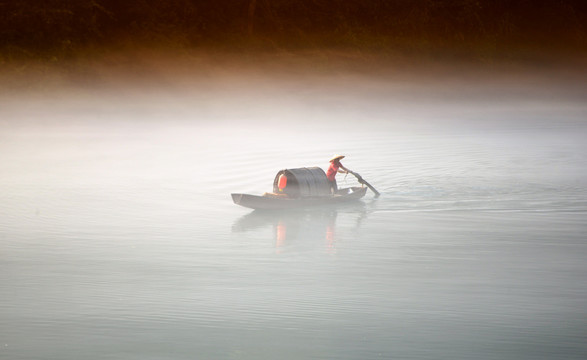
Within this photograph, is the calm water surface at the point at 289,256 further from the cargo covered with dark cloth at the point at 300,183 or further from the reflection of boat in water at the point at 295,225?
the cargo covered with dark cloth at the point at 300,183

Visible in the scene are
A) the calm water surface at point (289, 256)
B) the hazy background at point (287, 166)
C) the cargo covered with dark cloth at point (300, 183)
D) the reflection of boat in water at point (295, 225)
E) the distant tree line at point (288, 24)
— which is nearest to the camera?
the calm water surface at point (289, 256)

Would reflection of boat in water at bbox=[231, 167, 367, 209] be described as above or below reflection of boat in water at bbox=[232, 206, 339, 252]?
above

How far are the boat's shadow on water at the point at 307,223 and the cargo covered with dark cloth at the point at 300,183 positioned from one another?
0.35 m

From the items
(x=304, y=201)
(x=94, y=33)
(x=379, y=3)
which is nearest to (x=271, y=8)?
(x=379, y=3)

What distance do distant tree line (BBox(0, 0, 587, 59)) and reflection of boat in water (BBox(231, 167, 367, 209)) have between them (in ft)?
116

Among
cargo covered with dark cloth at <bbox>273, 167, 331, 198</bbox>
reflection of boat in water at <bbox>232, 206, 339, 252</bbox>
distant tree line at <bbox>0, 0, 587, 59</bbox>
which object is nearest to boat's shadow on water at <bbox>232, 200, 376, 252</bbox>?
reflection of boat in water at <bbox>232, 206, 339, 252</bbox>

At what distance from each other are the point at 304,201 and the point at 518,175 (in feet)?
25.2

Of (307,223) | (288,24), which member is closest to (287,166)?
(307,223)

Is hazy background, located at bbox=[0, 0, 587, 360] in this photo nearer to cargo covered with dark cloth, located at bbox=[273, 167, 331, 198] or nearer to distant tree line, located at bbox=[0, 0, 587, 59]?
distant tree line, located at bbox=[0, 0, 587, 59]

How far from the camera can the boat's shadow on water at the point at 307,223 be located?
12.0 m

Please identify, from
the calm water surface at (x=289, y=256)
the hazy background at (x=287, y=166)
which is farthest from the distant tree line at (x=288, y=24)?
the calm water surface at (x=289, y=256)

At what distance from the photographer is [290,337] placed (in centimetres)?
692

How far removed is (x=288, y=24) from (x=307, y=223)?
3879 centimetres

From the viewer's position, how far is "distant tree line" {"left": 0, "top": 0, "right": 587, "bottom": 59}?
156ft
